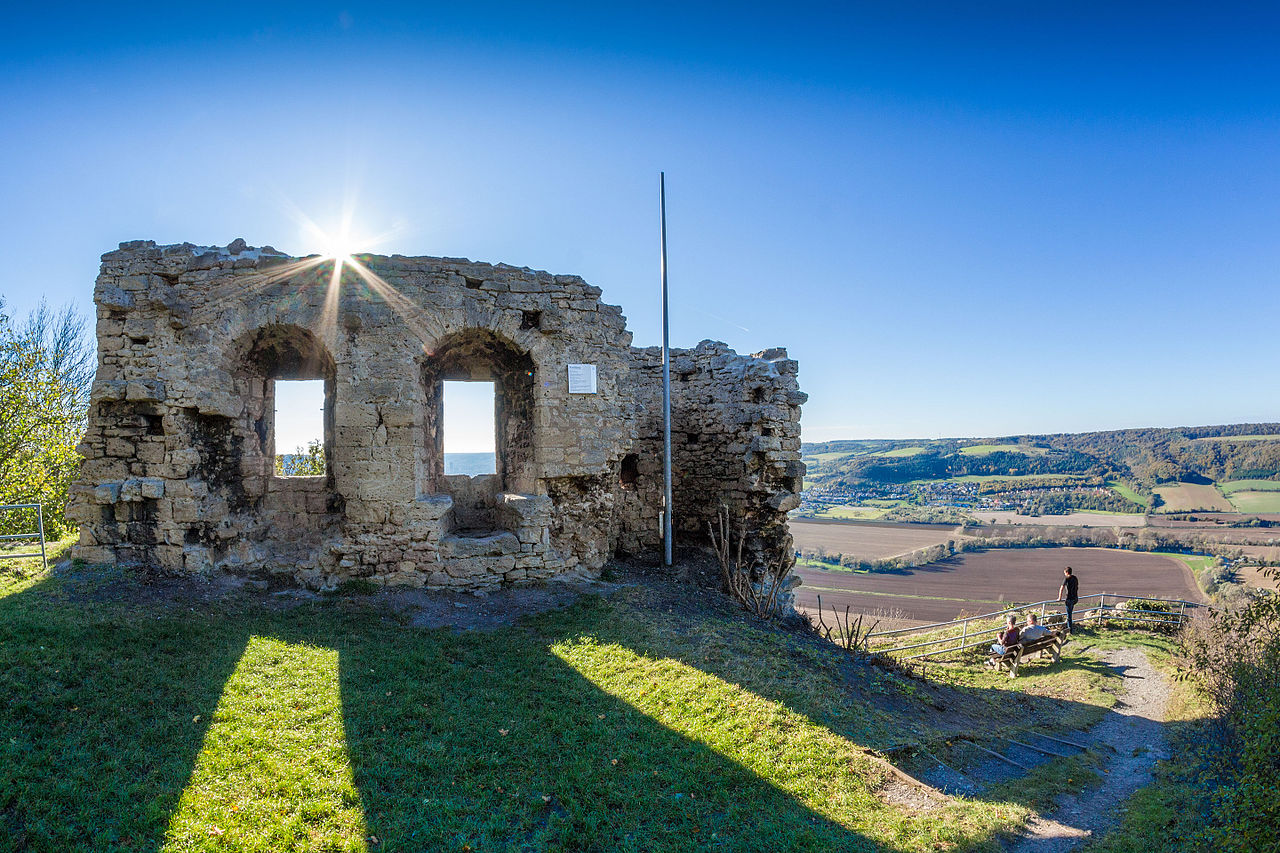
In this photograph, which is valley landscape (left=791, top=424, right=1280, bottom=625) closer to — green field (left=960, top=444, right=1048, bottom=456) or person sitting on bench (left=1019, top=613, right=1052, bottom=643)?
green field (left=960, top=444, right=1048, bottom=456)

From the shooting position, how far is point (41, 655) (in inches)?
223

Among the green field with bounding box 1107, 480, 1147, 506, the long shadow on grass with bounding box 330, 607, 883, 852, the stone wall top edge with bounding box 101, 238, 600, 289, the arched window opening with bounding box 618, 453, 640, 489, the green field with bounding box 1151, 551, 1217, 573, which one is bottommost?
the green field with bounding box 1151, 551, 1217, 573

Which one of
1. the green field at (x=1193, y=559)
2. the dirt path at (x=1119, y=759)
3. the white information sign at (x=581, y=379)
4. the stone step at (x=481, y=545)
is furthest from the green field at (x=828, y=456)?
the stone step at (x=481, y=545)

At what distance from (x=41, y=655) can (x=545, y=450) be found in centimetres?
677

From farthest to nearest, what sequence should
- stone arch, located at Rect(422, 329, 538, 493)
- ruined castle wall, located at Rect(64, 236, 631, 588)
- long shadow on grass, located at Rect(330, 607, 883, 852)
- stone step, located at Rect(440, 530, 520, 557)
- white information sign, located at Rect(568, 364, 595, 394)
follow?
stone arch, located at Rect(422, 329, 538, 493) → white information sign, located at Rect(568, 364, 595, 394) → stone step, located at Rect(440, 530, 520, 557) → ruined castle wall, located at Rect(64, 236, 631, 588) → long shadow on grass, located at Rect(330, 607, 883, 852)

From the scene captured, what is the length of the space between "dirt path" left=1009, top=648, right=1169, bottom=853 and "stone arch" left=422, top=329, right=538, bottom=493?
27.8 ft

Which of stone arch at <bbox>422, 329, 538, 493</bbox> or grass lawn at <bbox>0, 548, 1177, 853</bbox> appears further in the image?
stone arch at <bbox>422, 329, 538, 493</bbox>

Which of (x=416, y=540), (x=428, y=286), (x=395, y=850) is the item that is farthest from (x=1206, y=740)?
(x=428, y=286)

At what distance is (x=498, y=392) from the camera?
12.0 m

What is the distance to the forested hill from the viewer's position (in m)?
56.7

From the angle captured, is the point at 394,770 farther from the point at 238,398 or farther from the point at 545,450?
the point at 238,398

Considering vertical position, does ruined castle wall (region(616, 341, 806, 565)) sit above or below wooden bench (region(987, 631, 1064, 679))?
above

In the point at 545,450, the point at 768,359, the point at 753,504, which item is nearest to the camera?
the point at 545,450

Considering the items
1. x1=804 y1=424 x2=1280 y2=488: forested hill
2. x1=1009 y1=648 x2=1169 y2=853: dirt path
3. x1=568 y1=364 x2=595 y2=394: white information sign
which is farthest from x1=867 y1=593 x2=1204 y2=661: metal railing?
x1=804 y1=424 x2=1280 y2=488: forested hill
